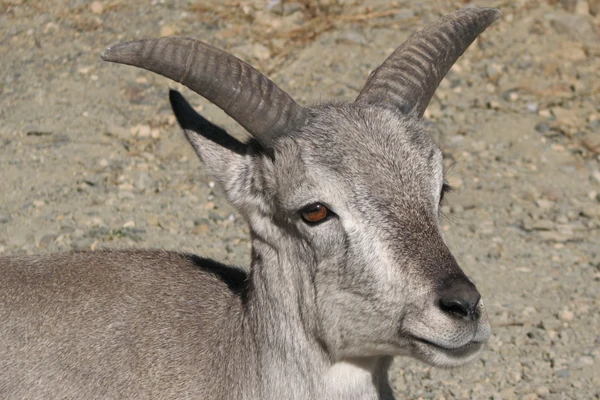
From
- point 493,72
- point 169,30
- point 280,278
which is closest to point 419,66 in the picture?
point 280,278

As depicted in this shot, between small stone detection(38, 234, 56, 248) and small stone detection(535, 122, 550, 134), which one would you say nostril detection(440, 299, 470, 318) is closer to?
small stone detection(38, 234, 56, 248)

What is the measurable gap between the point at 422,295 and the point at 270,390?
3.98 ft

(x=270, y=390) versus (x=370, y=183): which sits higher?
(x=370, y=183)

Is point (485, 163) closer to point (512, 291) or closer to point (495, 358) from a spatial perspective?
point (512, 291)

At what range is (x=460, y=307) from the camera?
4.36 metres

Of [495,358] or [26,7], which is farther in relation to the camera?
[26,7]

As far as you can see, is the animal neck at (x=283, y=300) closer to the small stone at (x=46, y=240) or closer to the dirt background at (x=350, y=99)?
the dirt background at (x=350, y=99)

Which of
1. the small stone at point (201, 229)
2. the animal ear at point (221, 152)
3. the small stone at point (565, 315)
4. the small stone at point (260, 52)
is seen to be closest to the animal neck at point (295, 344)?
the animal ear at point (221, 152)

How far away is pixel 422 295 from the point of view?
175 inches

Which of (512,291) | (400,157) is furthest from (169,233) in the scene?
(400,157)

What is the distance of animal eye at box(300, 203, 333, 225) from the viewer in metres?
4.82

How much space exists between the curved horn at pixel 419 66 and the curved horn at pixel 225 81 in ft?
2.30

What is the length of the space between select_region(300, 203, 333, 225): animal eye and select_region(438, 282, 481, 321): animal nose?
31.4 inches

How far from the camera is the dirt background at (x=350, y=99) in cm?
738
